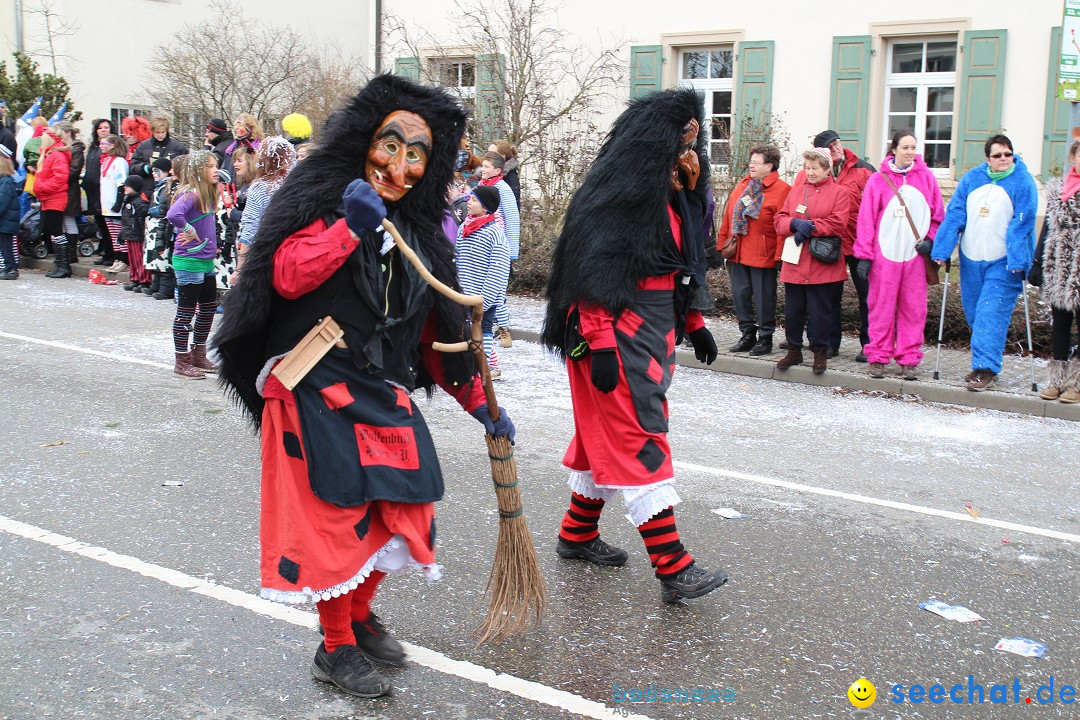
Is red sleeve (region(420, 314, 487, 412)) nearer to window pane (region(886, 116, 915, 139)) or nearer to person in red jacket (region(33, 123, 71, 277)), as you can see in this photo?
person in red jacket (region(33, 123, 71, 277))

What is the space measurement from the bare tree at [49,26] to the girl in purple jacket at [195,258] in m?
15.3

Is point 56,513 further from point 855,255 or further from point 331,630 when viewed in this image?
point 855,255

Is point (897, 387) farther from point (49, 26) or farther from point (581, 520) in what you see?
point (49, 26)

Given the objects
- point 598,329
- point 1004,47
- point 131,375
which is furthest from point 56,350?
point 1004,47

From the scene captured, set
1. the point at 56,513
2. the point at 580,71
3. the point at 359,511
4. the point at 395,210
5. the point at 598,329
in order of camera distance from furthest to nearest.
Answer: the point at 580,71 → the point at 56,513 → the point at 598,329 → the point at 395,210 → the point at 359,511

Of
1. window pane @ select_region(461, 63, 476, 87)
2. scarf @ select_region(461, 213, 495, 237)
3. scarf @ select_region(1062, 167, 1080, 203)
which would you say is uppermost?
window pane @ select_region(461, 63, 476, 87)

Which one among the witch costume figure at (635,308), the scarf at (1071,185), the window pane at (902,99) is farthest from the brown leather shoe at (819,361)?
the window pane at (902,99)

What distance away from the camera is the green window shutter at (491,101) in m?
15.8

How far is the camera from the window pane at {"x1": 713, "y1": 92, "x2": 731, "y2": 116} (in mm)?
17609

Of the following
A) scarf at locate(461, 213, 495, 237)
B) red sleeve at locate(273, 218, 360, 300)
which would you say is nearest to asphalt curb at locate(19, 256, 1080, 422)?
scarf at locate(461, 213, 495, 237)

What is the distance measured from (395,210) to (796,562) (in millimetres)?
2487

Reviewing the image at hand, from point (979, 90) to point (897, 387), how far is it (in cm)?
818

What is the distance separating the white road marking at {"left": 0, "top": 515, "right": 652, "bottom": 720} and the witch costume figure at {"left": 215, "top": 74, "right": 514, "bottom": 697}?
0.89 ft

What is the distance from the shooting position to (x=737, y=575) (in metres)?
4.69
